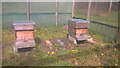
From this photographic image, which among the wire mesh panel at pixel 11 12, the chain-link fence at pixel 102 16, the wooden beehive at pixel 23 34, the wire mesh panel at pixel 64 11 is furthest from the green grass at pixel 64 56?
the wire mesh panel at pixel 64 11

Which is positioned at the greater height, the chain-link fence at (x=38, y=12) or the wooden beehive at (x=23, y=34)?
the chain-link fence at (x=38, y=12)

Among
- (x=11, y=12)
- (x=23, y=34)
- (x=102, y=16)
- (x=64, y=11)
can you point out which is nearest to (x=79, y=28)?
(x=102, y=16)

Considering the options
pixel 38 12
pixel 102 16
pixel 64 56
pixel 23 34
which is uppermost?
pixel 38 12

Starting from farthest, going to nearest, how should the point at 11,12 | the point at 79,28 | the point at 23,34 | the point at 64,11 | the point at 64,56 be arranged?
the point at 64,11, the point at 11,12, the point at 79,28, the point at 23,34, the point at 64,56

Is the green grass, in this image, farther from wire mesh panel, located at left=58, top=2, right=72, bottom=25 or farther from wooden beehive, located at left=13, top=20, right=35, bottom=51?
wire mesh panel, located at left=58, top=2, right=72, bottom=25

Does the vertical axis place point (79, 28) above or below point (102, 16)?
below

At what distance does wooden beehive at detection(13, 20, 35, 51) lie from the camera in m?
5.82

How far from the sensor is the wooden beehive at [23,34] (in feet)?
19.1

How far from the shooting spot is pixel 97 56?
588cm

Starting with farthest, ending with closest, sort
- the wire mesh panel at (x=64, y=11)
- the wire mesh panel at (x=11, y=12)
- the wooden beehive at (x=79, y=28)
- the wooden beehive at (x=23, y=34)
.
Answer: the wire mesh panel at (x=64, y=11), the wire mesh panel at (x=11, y=12), the wooden beehive at (x=79, y=28), the wooden beehive at (x=23, y=34)

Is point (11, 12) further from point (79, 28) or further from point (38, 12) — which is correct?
point (79, 28)

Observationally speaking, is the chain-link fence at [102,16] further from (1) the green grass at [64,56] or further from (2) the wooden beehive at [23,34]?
(2) the wooden beehive at [23,34]

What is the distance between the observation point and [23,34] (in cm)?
593

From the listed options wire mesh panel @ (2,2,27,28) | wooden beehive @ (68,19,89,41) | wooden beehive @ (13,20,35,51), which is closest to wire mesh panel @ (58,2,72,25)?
wire mesh panel @ (2,2,27,28)
